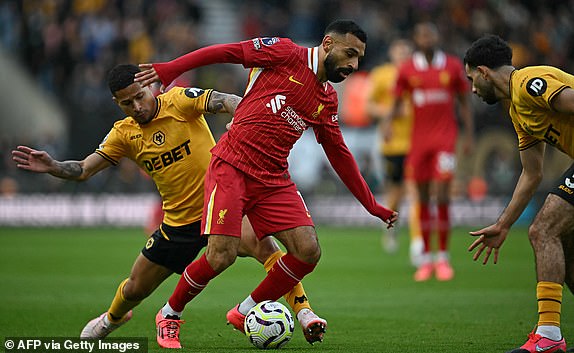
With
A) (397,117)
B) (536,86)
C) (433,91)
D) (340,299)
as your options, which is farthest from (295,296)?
(397,117)

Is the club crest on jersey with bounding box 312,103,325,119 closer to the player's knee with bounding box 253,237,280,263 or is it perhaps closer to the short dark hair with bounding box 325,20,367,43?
the short dark hair with bounding box 325,20,367,43

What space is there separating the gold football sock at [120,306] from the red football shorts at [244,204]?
3.07 feet

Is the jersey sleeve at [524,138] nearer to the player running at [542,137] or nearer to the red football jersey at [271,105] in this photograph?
the player running at [542,137]

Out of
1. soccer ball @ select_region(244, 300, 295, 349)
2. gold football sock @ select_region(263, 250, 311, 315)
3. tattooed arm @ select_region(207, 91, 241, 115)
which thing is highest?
tattooed arm @ select_region(207, 91, 241, 115)

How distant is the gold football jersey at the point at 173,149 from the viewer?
24.5 feet

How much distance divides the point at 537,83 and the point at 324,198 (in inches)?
557

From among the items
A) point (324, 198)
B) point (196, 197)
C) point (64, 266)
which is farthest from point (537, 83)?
point (324, 198)

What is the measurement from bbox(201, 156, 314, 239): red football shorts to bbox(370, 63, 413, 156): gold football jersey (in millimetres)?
7167

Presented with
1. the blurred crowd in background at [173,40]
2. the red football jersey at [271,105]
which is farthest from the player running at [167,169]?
the blurred crowd in background at [173,40]

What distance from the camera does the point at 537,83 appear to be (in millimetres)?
6277

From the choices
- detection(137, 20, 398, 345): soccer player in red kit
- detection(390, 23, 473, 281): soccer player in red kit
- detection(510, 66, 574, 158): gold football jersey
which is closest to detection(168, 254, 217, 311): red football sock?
detection(137, 20, 398, 345): soccer player in red kit

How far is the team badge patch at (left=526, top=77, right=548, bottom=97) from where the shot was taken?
6250 millimetres

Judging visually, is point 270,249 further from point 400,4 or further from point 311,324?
point 400,4

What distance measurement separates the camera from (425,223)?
12.3 metres
